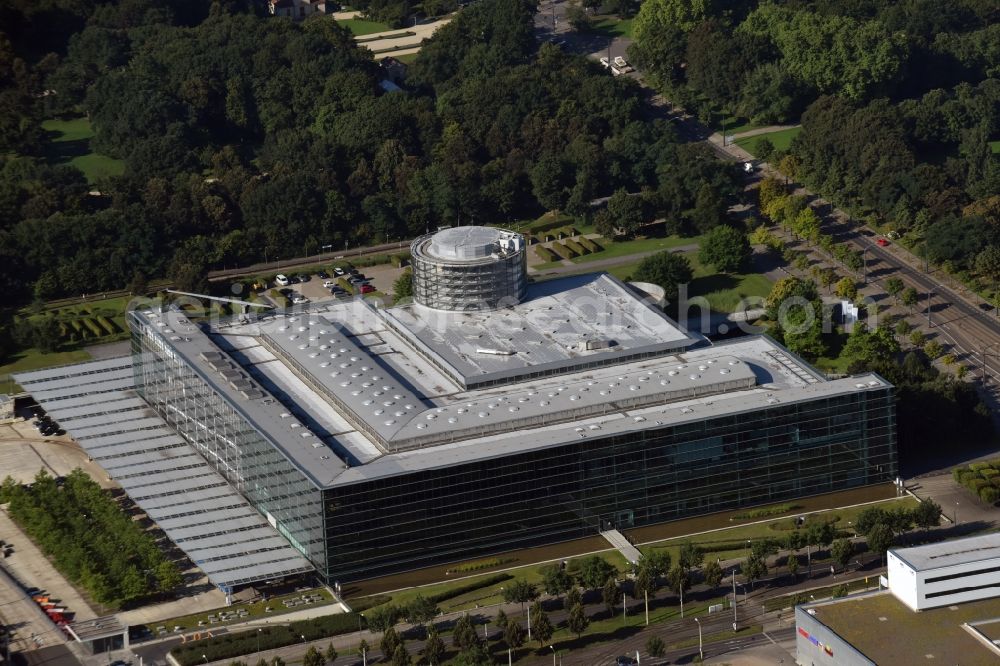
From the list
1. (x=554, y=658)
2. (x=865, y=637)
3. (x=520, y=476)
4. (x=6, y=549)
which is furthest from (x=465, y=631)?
(x=6, y=549)

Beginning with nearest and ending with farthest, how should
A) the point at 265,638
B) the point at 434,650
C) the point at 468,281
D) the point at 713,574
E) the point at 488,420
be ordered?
the point at 434,650, the point at 265,638, the point at 713,574, the point at 488,420, the point at 468,281

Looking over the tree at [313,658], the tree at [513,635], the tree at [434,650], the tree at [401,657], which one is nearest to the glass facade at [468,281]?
the tree at [513,635]

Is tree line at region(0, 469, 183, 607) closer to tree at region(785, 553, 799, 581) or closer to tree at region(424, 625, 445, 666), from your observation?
tree at region(424, 625, 445, 666)

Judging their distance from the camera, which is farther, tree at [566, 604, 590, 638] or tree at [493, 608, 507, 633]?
tree at [493, 608, 507, 633]

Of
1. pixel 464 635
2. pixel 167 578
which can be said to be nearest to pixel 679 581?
pixel 464 635

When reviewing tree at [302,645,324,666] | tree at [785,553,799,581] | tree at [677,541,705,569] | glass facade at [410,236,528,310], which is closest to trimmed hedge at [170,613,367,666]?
tree at [302,645,324,666]

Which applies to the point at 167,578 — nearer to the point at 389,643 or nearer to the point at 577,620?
the point at 389,643

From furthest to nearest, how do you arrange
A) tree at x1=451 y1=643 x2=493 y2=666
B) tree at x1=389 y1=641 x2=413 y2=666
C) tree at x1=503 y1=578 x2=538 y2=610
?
tree at x1=503 y1=578 x2=538 y2=610, tree at x1=389 y1=641 x2=413 y2=666, tree at x1=451 y1=643 x2=493 y2=666
